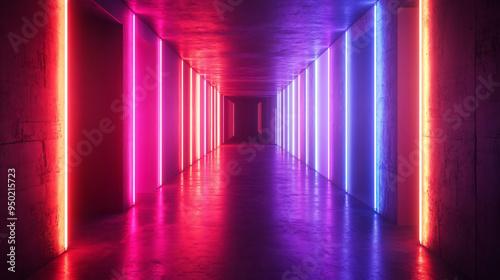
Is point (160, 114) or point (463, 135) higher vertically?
point (160, 114)

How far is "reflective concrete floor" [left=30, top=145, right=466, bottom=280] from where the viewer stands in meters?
3.40

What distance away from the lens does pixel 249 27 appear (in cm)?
727

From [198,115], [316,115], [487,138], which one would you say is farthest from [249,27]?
[198,115]

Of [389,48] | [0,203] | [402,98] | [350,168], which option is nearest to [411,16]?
[389,48]

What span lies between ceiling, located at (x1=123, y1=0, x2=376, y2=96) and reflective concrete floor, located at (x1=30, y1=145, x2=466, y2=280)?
2.90 meters

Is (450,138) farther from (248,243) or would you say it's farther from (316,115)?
(316,115)

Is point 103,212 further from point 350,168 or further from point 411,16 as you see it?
point 411,16

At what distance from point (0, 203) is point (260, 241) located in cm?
238

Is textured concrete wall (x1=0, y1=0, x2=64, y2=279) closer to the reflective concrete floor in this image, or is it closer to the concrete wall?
the reflective concrete floor

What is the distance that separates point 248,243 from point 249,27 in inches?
169

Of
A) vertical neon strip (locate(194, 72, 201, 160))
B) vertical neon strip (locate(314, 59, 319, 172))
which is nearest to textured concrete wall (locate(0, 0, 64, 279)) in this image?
vertical neon strip (locate(314, 59, 319, 172))

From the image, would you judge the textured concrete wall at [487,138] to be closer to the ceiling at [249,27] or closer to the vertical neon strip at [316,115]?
the ceiling at [249,27]

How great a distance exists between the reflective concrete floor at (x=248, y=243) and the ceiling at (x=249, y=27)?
2904 millimetres

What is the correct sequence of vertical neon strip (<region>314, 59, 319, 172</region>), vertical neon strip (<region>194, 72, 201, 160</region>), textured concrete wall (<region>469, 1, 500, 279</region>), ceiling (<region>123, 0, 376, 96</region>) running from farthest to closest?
vertical neon strip (<region>194, 72, 201, 160</region>) < vertical neon strip (<region>314, 59, 319, 172</region>) < ceiling (<region>123, 0, 376, 96</region>) < textured concrete wall (<region>469, 1, 500, 279</region>)
